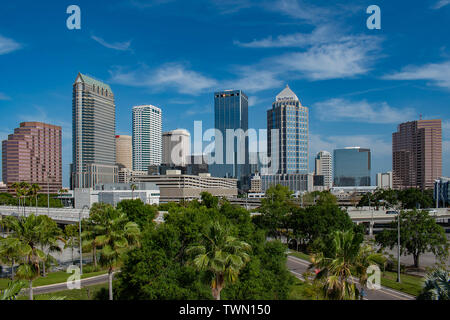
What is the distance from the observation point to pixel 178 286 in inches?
856

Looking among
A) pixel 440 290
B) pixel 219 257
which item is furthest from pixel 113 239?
pixel 440 290

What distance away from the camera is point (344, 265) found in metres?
14.0

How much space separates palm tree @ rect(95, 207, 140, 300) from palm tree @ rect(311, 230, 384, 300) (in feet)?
48.6

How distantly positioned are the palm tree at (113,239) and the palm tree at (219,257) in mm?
9886

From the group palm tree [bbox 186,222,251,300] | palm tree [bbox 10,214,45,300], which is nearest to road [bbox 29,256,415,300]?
palm tree [bbox 10,214,45,300]

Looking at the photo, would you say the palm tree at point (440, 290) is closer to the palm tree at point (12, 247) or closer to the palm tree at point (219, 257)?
the palm tree at point (219, 257)

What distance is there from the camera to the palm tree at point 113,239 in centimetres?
2375

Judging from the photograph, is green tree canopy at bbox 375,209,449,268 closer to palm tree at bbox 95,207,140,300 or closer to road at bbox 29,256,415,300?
road at bbox 29,256,415,300

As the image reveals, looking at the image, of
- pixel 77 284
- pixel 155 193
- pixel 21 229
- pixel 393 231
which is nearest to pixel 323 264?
pixel 21 229

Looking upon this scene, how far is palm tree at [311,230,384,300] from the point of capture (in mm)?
13625

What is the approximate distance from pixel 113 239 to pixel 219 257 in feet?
39.5

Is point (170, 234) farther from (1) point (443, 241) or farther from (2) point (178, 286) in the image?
(1) point (443, 241)
